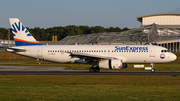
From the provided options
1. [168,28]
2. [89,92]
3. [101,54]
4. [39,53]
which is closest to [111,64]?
[101,54]

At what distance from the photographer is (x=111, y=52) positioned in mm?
35062

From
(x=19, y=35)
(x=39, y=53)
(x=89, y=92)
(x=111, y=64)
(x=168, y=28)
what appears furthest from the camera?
(x=168, y=28)

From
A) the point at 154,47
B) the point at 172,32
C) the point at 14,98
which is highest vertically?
the point at 172,32

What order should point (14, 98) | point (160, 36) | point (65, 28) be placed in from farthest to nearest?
point (65, 28) → point (160, 36) → point (14, 98)

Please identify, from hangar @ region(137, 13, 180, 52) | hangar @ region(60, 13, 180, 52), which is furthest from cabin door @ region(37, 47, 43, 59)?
hangar @ region(137, 13, 180, 52)

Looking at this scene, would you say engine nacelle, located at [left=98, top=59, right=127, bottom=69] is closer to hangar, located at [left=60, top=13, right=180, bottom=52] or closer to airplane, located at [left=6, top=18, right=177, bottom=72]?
airplane, located at [left=6, top=18, right=177, bottom=72]

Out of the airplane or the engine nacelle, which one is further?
the airplane

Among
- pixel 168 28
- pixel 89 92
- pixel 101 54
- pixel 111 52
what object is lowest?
pixel 89 92

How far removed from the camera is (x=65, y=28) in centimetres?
16600

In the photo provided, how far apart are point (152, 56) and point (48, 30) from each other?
465ft

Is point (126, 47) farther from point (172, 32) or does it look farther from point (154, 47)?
point (172, 32)

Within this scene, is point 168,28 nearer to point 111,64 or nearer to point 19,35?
point 111,64

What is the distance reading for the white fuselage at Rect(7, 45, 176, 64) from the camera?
3481 centimetres

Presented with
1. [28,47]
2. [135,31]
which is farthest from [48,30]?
[28,47]
